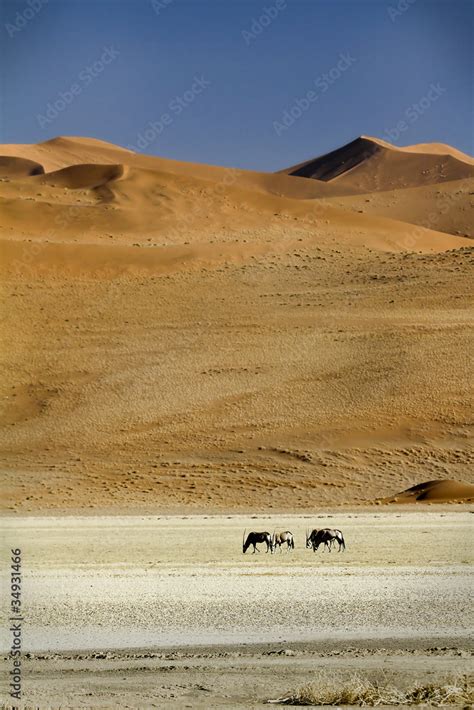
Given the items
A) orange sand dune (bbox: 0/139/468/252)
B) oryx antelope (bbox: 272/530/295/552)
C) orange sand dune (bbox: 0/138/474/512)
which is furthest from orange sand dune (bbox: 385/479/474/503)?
orange sand dune (bbox: 0/139/468/252)

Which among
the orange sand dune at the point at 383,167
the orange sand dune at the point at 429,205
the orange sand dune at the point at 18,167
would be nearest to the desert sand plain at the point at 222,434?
the orange sand dune at the point at 429,205

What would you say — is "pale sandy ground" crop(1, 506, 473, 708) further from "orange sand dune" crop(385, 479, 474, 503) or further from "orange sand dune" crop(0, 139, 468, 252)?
"orange sand dune" crop(0, 139, 468, 252)

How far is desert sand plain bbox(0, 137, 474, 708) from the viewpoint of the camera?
13.2 metres

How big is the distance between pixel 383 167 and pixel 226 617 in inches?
5391

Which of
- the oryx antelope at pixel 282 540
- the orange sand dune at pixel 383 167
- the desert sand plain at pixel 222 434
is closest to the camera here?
the desert sand plain at pixel 222 434

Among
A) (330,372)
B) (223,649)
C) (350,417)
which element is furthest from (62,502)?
(223,649)

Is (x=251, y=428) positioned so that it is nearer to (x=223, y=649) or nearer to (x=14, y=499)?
(x=14, y=499)

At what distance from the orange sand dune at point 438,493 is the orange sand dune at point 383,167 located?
91071 mm

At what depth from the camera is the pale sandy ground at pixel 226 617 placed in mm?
11227

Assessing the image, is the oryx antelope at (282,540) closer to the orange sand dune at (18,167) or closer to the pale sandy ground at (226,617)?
the pale sandy ground at (226,617)

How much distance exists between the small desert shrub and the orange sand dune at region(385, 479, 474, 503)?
2612 centimetres

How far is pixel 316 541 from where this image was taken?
2231 cm

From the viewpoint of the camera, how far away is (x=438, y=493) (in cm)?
3719

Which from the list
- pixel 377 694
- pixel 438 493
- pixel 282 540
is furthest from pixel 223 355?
pixel 377 694
